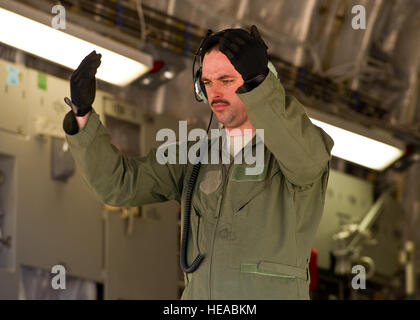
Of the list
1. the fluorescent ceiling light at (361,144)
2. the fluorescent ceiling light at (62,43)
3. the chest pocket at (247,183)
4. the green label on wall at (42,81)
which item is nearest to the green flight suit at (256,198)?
the chest pocket at (247,183)

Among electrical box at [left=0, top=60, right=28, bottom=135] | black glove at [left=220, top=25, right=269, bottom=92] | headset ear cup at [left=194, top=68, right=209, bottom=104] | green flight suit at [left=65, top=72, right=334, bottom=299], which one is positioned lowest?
green flight suit at [left=65, top=72, right=334, bottom=299]

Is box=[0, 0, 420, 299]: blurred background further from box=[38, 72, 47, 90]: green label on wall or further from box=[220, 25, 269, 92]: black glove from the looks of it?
box=[220, 25, 269, 92]: black glove

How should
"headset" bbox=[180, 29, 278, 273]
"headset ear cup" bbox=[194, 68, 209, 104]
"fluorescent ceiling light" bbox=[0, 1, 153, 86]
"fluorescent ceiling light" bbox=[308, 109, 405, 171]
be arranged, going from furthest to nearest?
"fluorescent ceiling light" bbox=[308, 109, 405, 171]
"fluorescent ceiling light" bbox=[0, 1, 153, 86]
"headset ear cup" bbox=[194, 68, 209, 104]
"headset" bbox=[180, 29, 278, 273]

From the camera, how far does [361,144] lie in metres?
5.78

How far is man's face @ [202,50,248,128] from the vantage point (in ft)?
8.91

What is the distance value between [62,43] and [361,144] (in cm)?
239

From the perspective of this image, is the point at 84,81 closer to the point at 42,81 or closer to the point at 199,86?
the point at 199,86

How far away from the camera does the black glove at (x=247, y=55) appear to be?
239 cm

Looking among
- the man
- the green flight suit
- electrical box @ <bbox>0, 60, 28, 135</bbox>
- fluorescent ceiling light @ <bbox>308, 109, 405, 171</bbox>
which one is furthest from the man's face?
fluorescent ceiling light @ <bbox>308, 109, 405, 171</bbox>

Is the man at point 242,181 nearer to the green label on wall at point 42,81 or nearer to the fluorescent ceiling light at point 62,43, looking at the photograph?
the fluorescent ceiling light at point 62,43

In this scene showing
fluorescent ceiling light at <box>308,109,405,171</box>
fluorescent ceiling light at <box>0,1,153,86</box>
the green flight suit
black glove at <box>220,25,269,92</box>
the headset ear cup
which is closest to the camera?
black glove at <box>220,25,269,92</box>

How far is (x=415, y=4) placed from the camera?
293 inches

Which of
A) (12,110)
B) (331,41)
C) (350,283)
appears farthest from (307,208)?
(331,41)
